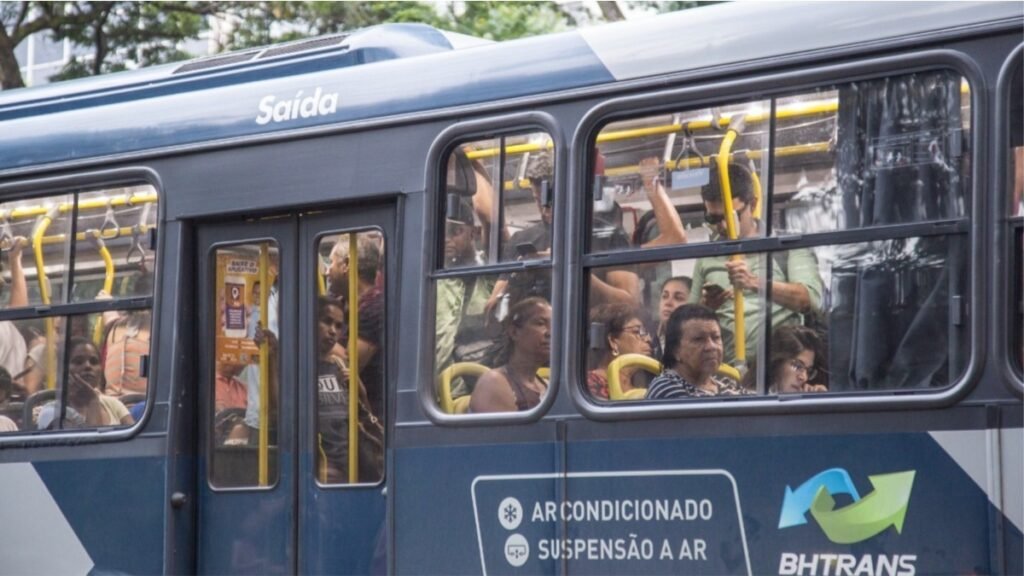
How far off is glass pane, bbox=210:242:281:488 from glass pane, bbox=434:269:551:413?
104 cm

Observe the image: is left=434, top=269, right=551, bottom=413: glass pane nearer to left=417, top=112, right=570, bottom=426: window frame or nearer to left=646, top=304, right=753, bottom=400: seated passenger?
left=417, top=112, right=570, bottom=426: window frame

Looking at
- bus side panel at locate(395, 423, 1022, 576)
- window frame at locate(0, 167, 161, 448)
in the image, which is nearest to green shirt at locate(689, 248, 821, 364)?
bus side panel at locate(395, 423, 1022, 576)

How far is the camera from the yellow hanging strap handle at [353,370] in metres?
7.04

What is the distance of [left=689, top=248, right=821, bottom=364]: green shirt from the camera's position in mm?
5781

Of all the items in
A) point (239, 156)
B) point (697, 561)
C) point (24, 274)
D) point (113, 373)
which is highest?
point (239, 156)

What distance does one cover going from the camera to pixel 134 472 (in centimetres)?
760

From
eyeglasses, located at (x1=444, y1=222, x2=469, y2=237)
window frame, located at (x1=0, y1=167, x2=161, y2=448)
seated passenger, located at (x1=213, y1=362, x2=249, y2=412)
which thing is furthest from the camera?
window frame, located at (x1=0, y1=167, x2=161, y2=448)

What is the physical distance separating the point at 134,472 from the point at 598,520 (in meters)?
2.59

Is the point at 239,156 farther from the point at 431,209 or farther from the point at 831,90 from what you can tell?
the point at 831,90

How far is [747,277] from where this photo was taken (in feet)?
19.4

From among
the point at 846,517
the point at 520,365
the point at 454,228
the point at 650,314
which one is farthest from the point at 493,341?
the point at 846,517

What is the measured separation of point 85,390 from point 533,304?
2684 mm

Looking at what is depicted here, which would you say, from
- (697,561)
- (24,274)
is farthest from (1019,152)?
(24,274)

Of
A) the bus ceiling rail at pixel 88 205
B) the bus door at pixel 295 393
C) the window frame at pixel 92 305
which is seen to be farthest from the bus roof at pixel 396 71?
the bus door at pixel 295 393
